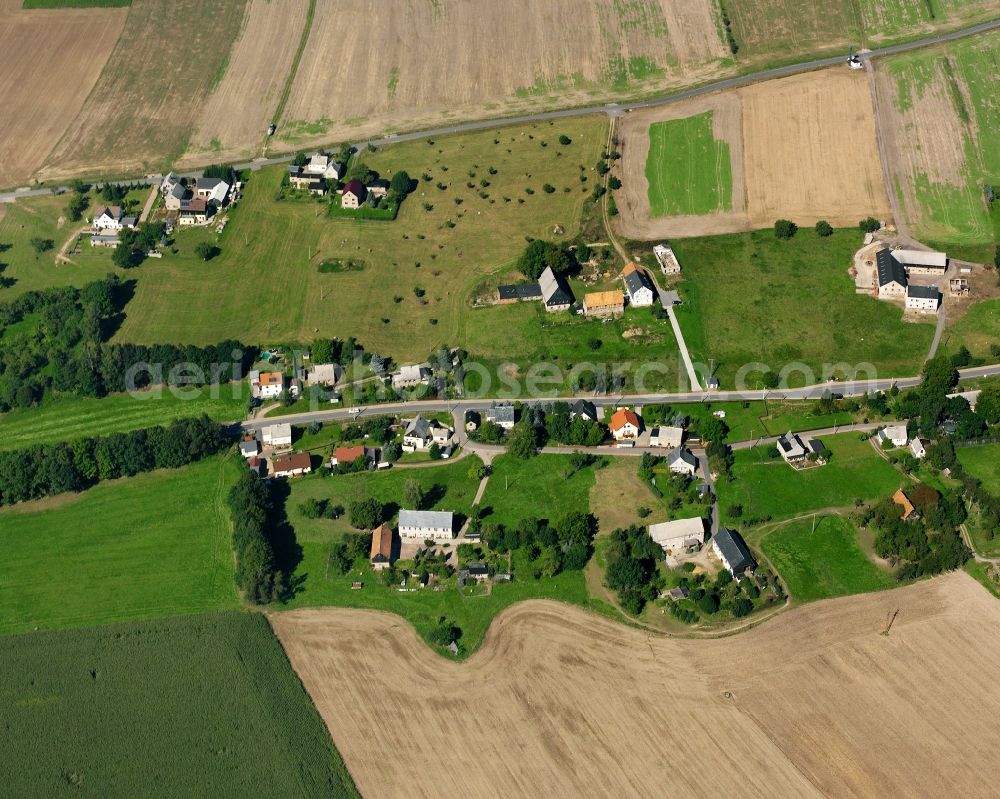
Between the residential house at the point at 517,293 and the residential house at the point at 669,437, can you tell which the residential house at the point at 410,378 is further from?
the residential house at the point at 669,437

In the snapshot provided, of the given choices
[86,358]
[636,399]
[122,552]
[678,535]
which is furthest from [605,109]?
[122,552]

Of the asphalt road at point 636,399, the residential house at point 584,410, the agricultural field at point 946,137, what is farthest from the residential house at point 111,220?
the agricultural field at point 946,137

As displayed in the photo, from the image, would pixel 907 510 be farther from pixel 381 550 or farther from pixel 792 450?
pixel 381 550

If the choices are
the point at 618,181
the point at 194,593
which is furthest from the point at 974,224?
the point at 194,593

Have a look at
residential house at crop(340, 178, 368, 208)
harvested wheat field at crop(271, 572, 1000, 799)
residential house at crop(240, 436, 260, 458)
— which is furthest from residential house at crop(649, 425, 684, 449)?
residential house at crop(340, 178, 368, 208)

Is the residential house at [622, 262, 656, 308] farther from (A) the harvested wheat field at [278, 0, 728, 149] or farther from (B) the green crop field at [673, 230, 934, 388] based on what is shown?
(A) the harvested wheat field at [278, 0, 728, 149]
